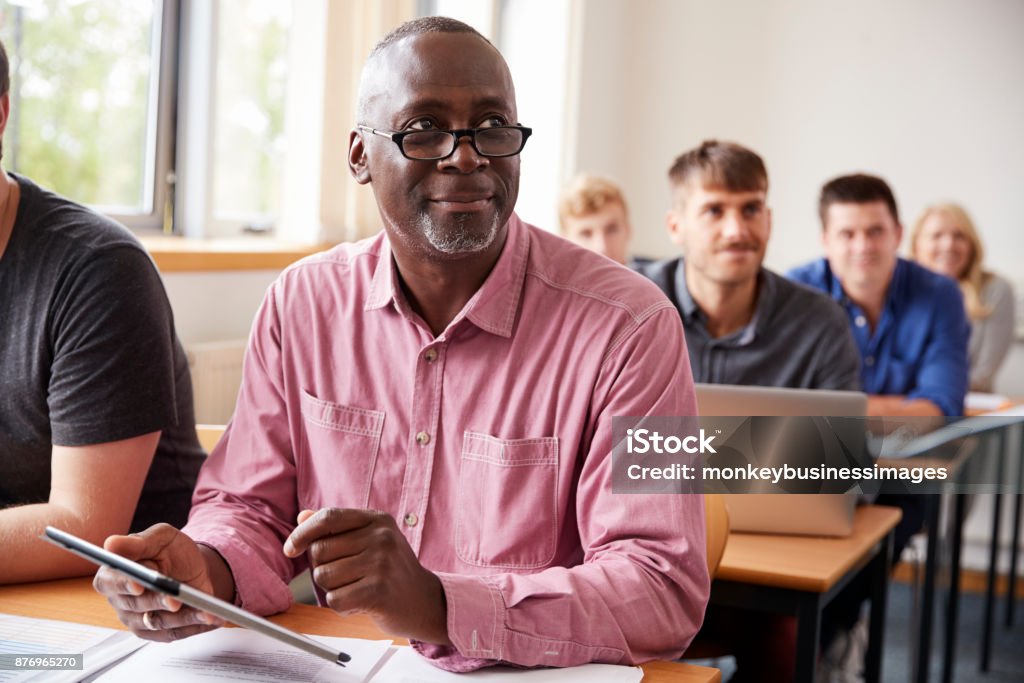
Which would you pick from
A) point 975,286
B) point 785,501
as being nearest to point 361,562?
point 785,501

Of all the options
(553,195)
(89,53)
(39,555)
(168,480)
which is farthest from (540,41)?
(39,555)

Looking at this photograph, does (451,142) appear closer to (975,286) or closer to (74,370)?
(74,370)

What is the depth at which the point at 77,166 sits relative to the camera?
3.18 m

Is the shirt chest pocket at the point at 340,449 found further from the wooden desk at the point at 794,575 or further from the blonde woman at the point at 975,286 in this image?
the blonde woman at the point at 975,286

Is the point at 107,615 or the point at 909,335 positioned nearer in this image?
the point at 107,615

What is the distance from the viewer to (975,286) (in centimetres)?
470

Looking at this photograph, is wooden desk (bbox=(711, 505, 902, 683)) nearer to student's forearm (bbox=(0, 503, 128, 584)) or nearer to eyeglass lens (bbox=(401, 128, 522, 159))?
eyeglass lens (bbox=(401, 128, 522, 159))

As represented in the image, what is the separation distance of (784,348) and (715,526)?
115cm

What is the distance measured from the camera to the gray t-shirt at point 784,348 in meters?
2.69

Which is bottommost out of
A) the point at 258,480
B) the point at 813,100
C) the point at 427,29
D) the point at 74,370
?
the point at 258,480

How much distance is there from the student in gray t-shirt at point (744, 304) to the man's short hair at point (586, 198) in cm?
93

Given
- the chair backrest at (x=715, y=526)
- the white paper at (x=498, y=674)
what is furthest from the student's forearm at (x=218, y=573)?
the chair backrest at (x=715, y=526)

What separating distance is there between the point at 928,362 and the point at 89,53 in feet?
8.85

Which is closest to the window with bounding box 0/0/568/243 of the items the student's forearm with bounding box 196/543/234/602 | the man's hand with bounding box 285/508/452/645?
the student's forearm with bounding box 196/543/234/602
